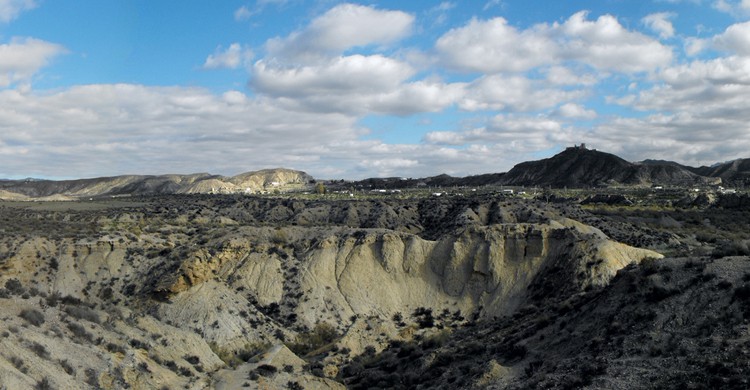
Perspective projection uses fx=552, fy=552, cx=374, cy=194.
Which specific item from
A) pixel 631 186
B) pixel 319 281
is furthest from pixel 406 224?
pixel 631 186

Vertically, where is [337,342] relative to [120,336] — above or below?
below

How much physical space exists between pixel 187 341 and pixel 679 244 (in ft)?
140

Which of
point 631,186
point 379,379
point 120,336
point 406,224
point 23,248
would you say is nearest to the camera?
point 120,336

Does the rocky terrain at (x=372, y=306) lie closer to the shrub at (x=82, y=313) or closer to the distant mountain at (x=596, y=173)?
the shrub at (x=82, y=313)

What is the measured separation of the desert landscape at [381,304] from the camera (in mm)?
17562

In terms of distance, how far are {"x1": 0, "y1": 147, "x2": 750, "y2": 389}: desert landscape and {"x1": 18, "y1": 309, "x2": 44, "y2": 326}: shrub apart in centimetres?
9

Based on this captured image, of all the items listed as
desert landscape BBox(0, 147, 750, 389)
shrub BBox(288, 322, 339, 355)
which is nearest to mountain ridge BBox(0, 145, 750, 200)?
desert landscape BBox(0, 147, 750, 389)

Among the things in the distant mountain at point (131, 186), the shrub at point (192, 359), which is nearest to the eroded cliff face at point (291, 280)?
the shrub at point (192, 359)

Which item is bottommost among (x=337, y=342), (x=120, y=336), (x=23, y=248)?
(x=337, y=342)

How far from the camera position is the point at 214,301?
115 ft

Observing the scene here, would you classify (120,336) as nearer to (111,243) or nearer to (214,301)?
(214,301)

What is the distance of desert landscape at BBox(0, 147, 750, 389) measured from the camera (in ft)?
57.6

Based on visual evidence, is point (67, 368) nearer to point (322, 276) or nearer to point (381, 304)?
point (322, 276)

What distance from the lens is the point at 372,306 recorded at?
129 ft
